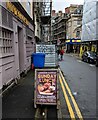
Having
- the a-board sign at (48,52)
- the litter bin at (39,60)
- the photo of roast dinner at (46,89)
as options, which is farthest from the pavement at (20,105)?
the a-board sign at (48,52)

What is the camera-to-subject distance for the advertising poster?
627 centimetres

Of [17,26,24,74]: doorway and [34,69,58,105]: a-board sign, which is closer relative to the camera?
[34,69,58,105]: a-board sign

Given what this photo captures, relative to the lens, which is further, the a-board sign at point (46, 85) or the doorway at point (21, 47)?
the doorway at point (21, 47)

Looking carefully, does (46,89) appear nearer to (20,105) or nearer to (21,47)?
(20,105)

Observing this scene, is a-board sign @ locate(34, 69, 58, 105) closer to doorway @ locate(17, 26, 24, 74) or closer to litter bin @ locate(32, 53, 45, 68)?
doorway @ locate(17, 26, 24, 74)

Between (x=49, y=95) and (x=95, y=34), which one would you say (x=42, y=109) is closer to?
(x=49, y=95)

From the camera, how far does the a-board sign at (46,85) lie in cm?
628

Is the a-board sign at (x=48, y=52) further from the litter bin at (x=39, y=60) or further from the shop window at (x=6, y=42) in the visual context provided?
the shop window at (x=6, y=42)

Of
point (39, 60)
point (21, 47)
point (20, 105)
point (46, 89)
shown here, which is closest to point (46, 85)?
point (46, 89)

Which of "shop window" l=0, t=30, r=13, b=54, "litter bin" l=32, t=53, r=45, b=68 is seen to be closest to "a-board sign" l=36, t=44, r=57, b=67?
"litter bin" l=32, t=53, r=45, b=68

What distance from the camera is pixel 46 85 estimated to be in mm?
6266

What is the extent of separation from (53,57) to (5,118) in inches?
573

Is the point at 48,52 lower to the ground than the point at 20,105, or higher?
higher

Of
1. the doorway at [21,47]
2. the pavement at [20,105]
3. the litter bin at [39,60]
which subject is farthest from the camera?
the litter bin at [39,60]
